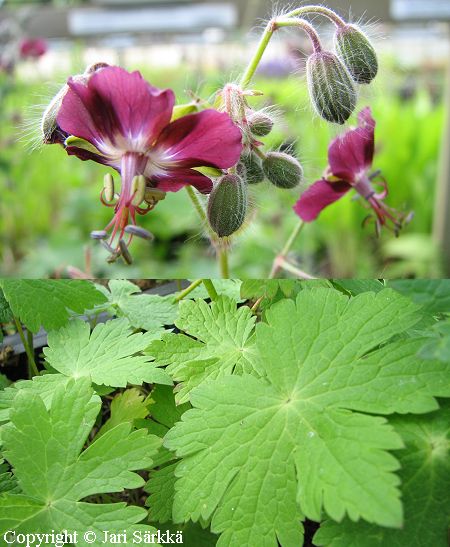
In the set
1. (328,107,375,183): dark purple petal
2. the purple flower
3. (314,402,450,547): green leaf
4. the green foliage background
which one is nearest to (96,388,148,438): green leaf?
(314,402,450,547): green leaf

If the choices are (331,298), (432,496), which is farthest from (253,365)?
(432,496)

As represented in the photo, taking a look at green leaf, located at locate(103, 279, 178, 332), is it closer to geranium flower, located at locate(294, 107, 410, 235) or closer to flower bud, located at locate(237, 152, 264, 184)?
flower bud, located at locate(237, 152, 264, 184)

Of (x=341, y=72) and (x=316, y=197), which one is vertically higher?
(x=341, y=72)

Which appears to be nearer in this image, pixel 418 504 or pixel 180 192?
pixel 418 504

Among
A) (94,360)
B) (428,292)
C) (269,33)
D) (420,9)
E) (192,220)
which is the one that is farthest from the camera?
(192,220)

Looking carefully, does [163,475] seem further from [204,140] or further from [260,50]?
[260,50]

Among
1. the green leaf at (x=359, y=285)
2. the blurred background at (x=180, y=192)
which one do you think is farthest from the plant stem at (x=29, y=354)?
the blurred background at (x=180, y=192)

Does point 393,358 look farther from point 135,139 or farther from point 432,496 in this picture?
point 135,139

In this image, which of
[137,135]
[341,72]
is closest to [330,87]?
[341,72]
